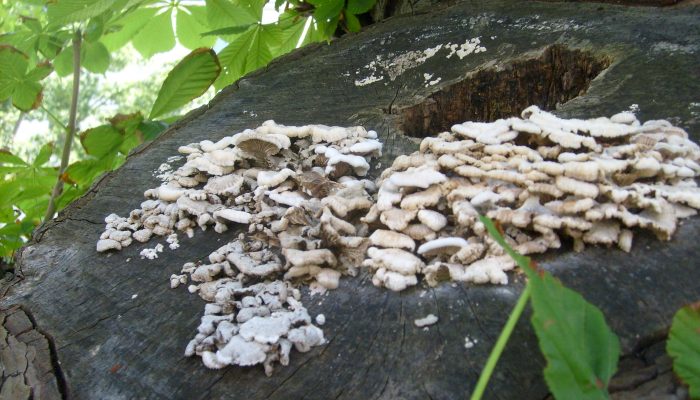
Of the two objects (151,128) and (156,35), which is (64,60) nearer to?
(156,35)

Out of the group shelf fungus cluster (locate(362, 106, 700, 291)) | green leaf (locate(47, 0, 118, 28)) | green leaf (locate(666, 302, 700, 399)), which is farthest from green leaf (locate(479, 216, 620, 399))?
green leaf (locate(47, 0, 118, 28))

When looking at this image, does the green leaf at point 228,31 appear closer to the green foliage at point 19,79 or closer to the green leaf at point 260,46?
the green leaf at point 260,46

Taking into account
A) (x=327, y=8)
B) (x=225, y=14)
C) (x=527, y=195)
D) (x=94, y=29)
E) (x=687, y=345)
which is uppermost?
(x=94, y=29)

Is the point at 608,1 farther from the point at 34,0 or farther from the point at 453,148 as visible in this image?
the point at 34,0

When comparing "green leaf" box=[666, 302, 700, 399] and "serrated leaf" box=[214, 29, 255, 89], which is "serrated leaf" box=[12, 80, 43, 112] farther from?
"green leaf" box=[666, 302, 700, 399]

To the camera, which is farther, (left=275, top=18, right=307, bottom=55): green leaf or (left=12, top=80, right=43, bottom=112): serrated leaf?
(left=275, top=18, right=307, bottom=55): green leaf

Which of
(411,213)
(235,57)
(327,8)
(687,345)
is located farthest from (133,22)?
(687,345)

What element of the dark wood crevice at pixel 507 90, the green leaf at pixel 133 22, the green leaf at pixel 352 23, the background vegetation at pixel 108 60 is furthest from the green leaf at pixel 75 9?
the green leaf at pixel 352 23
